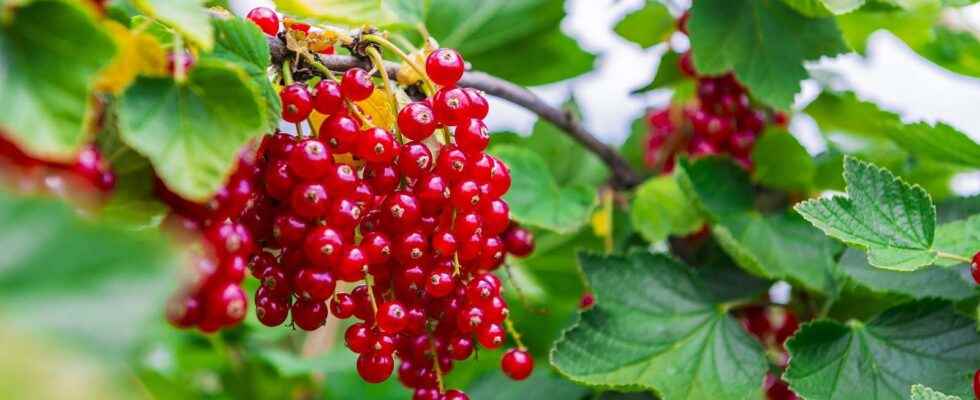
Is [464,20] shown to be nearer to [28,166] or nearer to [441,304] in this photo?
[441,304]

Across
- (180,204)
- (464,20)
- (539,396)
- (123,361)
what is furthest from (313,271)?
(464,20)

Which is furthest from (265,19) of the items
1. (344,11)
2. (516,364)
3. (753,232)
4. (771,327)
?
(771,327)

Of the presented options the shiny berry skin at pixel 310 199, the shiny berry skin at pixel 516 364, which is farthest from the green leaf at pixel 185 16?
the shiny berry skin at pixel 516 364

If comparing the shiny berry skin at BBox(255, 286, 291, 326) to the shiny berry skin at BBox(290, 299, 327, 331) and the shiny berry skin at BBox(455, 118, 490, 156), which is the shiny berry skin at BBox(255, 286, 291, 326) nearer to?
the shiny berry skin at BBox(290, 299, 327, 331)

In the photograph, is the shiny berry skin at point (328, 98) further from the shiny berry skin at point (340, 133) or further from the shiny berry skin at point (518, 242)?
the shiny berry skin at point (518, 242)

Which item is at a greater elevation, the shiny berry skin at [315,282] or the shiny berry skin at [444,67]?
the shiny berry skin at [444,67]

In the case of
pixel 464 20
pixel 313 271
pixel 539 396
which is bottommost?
pixel 539 396
